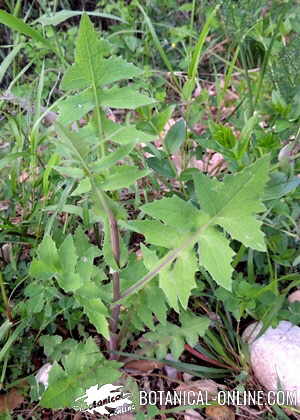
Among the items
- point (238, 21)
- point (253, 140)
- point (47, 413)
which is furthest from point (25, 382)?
point (238, 21)

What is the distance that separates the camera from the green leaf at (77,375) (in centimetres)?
126

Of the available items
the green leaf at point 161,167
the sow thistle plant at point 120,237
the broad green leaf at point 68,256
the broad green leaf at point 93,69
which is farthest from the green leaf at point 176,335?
the broad green leaf at point 93,69

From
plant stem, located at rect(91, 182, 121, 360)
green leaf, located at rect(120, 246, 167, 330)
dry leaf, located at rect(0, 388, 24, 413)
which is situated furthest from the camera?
dry leaf, located at rect(0, 388, 24, 413)

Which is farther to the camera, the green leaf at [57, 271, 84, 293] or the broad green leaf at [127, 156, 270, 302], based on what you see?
the green leaf at [57, 271, 84, 293]

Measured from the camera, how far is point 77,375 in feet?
4.26

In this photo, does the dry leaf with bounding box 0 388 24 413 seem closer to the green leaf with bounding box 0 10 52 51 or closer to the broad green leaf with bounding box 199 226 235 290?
the broad green leaf with bounding box 199 226 235 290

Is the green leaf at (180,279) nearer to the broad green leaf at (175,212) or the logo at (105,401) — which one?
the broad green leaf at (175,212)

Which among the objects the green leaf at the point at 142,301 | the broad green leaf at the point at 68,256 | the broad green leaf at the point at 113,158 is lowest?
the green leaf at the point at 142,301

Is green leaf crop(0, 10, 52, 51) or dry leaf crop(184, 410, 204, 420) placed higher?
green leaf crop(0, 10, 52, 51)

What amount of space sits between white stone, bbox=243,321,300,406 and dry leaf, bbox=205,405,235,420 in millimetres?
126

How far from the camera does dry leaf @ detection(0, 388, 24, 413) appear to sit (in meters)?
1.43

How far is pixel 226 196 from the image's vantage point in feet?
3.44

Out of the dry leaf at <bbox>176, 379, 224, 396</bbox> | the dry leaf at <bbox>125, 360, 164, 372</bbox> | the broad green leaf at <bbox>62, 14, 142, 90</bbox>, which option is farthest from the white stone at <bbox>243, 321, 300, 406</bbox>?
the broad green leaf at <bbox>62, 14, 142, 90</bbox>

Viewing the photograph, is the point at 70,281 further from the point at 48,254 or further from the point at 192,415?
the point at 192,415
